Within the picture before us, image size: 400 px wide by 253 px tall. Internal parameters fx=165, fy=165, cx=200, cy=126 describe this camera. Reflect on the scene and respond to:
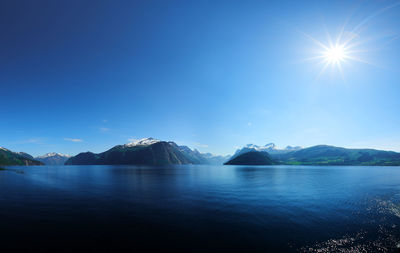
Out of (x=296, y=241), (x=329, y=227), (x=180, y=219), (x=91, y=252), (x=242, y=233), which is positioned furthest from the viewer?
(x=180, y=219)

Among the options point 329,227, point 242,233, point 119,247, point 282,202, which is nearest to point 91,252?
point 119,247

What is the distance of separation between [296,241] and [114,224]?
2789 cm

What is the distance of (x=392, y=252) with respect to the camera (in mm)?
20016

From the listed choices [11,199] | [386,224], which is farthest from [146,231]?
[11,199]

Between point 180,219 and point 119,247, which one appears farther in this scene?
point 180,219

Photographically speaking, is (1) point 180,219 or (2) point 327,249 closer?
(2) point 327,249

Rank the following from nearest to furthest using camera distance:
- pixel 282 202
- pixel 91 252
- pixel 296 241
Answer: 1. pixel 91 252
2. pixel 296 241
3. pixel 282 202

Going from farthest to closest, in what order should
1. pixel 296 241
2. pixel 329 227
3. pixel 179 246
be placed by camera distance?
pixel 329 227, pixel 296 241, pixel 179 246

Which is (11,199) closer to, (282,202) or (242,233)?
(242,233)

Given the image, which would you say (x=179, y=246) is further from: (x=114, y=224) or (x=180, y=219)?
(x=114, y=224)

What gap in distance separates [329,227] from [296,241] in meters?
9.95

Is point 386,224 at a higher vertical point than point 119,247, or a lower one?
lower

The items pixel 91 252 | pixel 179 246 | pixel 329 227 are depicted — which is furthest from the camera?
pixel 329 227

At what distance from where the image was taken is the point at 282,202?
43.3 meters
